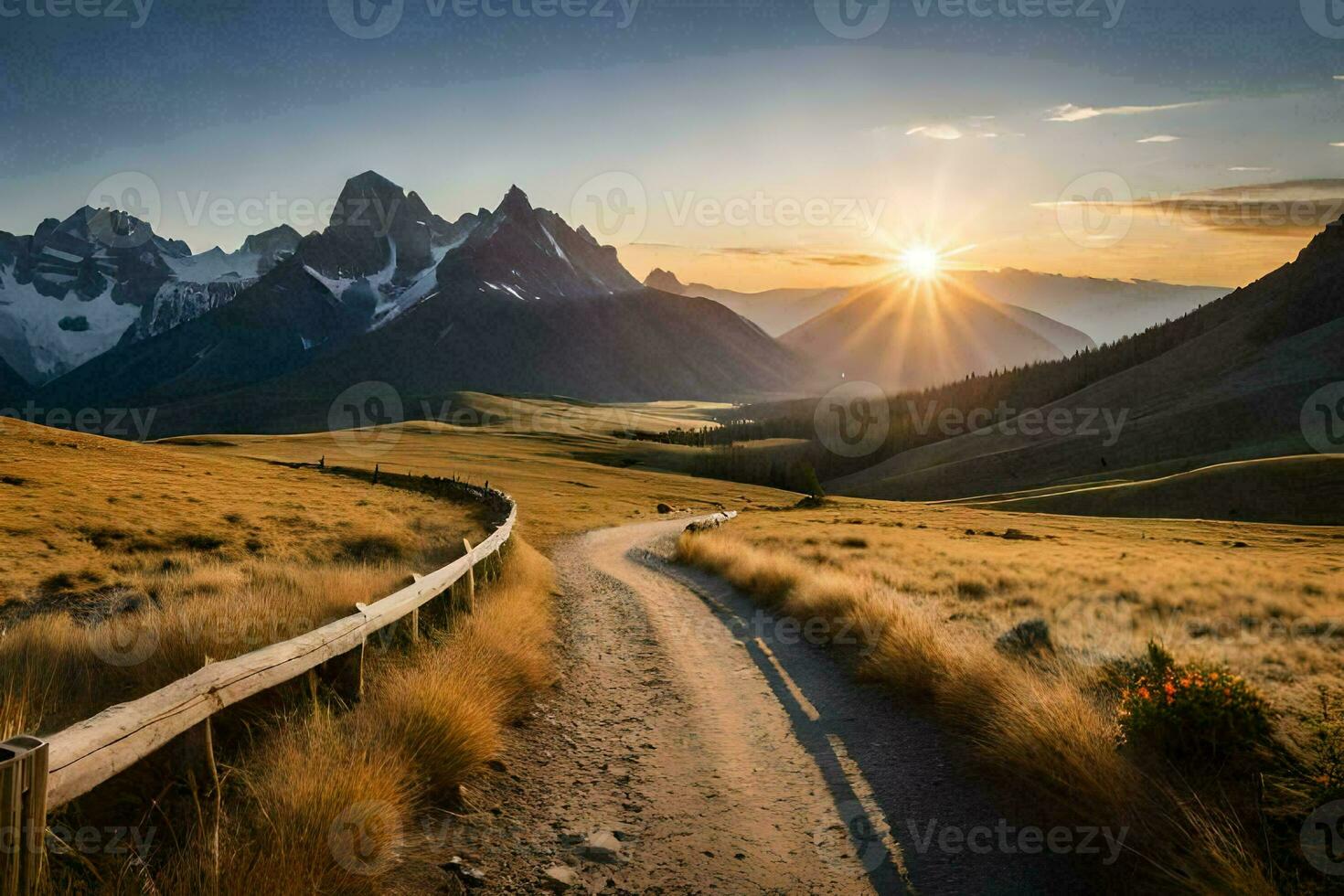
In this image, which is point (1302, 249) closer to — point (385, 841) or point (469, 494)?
point (469, 494)

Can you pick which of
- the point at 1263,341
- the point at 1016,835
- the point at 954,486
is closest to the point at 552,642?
the point at 1016,835

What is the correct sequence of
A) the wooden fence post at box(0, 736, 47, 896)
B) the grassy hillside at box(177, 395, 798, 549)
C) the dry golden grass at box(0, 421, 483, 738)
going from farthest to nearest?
the grassy hillside at box(177, 395, 798, 549)
the dry golden grass at box(0, 421, 483, 738)
the wooden fence post at box(0, 736, 47, 896)

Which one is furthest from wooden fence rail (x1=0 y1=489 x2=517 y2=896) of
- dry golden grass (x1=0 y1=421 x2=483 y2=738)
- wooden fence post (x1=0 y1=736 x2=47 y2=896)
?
dry golden grass (x1=0 y1=421 x2=483 y2=738)

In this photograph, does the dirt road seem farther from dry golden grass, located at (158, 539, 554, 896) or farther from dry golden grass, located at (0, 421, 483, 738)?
dry golden grass, located at (0, 421, 483, 738)

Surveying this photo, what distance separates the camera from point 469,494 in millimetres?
39875

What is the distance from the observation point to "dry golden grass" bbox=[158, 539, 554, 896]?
4.27m

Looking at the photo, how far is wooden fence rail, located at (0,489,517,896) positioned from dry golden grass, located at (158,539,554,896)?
620 mm

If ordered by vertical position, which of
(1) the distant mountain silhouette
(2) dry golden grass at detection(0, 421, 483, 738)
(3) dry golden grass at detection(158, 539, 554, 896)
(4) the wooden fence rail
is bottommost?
(2) dry golden grass at detection(0, 421, 483, 738)

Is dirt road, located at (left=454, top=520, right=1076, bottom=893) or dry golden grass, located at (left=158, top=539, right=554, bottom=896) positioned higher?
dry golden grass, located at (left=158, top=539, right=554, bottom=896)

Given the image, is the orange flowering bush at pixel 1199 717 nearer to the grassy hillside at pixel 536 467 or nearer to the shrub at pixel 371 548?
the shrub at pixel 371 548

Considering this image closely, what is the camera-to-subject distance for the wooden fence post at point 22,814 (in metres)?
3.15

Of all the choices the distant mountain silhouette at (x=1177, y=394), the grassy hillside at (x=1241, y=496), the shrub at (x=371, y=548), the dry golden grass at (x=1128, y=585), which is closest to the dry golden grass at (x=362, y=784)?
the dry golden grass at (x=1128, y=585)

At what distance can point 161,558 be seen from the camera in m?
20.7

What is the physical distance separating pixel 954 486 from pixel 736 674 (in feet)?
378
